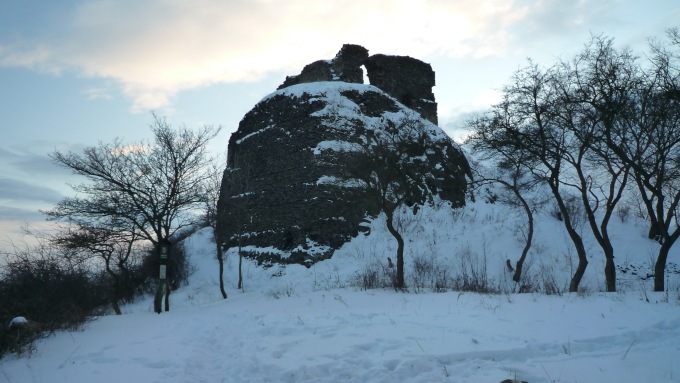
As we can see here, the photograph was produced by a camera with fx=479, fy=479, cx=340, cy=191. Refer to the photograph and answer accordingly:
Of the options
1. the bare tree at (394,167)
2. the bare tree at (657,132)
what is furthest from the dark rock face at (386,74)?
the bare tree at (657,132)

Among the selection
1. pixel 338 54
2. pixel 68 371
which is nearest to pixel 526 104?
pixel 68 371

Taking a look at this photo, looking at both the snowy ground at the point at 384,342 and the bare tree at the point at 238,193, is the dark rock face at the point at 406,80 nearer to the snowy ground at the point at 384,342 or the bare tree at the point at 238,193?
the bare tree at the point at 238,193

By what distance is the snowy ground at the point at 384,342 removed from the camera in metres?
5.49

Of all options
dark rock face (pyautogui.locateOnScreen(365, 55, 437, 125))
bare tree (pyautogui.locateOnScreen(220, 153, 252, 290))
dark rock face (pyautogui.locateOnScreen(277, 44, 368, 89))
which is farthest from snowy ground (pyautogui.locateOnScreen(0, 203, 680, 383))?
dark rock face (pyautogui.locateOnScreen(365, 55, 437, 125))

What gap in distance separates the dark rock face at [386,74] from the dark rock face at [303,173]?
4241 millimetres

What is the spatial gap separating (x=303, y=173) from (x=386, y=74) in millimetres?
12170

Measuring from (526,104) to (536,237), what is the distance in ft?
27.7

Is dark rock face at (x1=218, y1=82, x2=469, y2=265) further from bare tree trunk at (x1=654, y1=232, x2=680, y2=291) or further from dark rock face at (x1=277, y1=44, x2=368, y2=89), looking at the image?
bare tree trunk at (x1=654, y1=232, x2=680, y2=291)

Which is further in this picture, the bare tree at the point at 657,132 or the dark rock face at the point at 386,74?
the dark rock face at the point at 386,74

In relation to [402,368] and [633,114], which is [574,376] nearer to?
[402,368]

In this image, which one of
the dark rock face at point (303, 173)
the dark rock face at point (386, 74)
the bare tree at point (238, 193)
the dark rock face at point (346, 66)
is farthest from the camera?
the dark rock face at point (386, 74)

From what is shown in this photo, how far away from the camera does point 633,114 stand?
12.3 m

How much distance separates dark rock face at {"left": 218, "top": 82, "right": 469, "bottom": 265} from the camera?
19.9 m

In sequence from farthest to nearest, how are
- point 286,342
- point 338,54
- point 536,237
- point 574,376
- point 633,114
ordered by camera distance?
point 338,54 → point 536,237 → point 633,114 → point 286,342 → point 574,376
